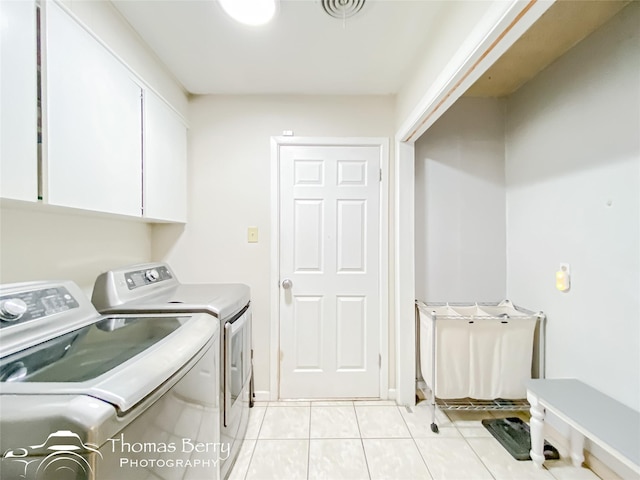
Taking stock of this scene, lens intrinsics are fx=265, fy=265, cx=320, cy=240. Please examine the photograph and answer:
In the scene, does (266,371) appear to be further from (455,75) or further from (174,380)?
(455,75)

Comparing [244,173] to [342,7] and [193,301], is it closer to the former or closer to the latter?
[193,301]

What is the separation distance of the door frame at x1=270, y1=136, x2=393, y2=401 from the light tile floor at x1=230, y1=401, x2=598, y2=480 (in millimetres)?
228

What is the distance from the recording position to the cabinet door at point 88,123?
0.94m

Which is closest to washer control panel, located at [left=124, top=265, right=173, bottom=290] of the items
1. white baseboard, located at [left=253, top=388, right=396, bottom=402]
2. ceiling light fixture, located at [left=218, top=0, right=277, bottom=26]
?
white baseboard, located at [left=253, top=388, right=396, bottom=402]

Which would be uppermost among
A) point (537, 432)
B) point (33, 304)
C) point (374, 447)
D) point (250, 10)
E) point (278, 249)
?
point (250, 10)

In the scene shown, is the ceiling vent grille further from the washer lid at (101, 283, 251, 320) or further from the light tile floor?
the light tile floor

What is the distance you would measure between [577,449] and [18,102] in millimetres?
2875

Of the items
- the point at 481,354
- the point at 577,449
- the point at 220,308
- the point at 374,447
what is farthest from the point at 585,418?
the point at 220,308

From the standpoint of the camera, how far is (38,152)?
897 millimetres

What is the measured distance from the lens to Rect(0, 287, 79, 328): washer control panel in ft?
2.76

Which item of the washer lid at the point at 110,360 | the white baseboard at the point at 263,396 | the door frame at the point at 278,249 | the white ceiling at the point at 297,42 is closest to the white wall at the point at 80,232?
the white ceiling at the point at 297,42

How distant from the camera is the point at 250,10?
1232 millimetres

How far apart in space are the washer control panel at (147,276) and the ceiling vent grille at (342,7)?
168 centimetres

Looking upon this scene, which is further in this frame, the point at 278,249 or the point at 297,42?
the point at 278,249
